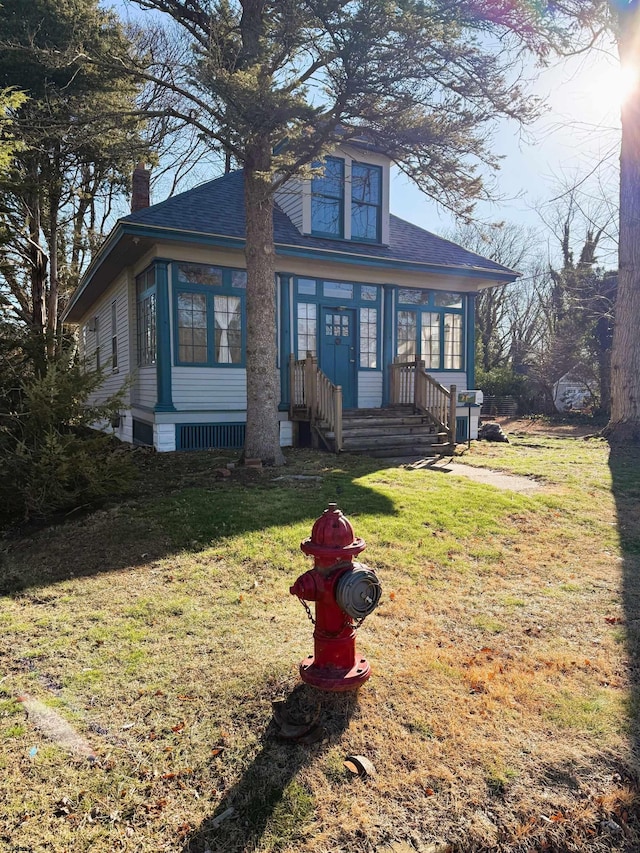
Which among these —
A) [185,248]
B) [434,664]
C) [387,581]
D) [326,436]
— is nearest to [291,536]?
[387,581]

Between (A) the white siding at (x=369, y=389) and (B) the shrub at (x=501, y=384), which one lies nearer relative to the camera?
(A) the white siding at (x=369, y=389)

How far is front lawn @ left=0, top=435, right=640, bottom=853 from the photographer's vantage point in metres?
1.99

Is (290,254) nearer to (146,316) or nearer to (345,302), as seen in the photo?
(345,302)

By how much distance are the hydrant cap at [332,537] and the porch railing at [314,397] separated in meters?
6.61

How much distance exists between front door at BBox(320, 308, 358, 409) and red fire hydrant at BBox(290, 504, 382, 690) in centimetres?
946

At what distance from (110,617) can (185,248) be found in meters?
7.87

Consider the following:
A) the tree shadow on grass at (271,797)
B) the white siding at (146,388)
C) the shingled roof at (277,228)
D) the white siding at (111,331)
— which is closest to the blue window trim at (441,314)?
the shingled roof at (277,228)

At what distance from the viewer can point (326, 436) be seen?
9.71 m

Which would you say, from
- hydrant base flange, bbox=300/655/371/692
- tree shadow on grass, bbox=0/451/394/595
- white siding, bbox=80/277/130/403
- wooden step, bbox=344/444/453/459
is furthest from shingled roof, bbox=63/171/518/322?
hydrant base flange, bbox=300/655/371/692

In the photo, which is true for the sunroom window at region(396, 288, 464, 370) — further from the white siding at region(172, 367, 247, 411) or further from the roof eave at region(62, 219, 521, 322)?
the white siding at region(172, 367, 247, 411)

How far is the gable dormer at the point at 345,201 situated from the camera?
1186cm

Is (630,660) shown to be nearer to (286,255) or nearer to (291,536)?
(291,536)

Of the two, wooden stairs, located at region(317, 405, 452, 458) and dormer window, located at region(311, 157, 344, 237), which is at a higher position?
dormer window, located at region(311, 157, 344, 237)

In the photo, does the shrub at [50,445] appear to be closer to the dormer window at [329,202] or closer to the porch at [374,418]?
the porch at [374,418]
